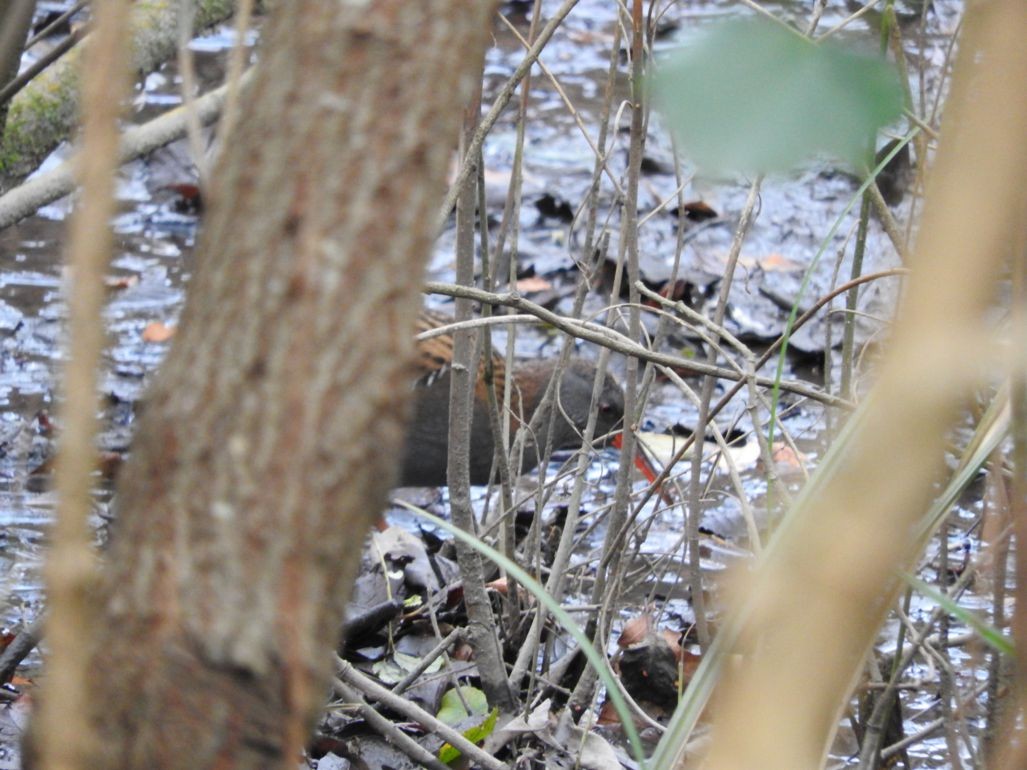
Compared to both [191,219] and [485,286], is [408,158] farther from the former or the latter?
[191,219]

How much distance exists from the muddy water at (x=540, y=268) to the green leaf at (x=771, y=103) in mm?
1579

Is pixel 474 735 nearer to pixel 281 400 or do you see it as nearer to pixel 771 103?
pixel 281 400

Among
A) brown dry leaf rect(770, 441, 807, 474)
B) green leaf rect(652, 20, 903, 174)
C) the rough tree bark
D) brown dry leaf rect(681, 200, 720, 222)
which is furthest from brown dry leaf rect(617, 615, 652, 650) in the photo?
brown dry leaf rect(681, 200, 720, 222)

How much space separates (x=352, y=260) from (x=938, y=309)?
0.40 meters

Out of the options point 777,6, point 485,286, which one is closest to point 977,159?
point 777,6

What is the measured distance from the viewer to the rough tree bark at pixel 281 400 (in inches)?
36.2

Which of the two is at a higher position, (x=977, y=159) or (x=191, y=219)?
(x=191, y=219)

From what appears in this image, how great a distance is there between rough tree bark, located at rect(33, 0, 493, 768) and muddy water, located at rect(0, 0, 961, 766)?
158 centimetres

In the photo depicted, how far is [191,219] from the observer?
5801 mm

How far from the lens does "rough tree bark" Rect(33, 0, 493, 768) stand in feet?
3.02

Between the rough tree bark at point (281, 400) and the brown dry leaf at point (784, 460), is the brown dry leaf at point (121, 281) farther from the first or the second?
the rough tree bark at point (281, 400)

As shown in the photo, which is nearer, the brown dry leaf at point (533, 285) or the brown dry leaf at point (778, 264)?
the brown dry leaf at point (533, 285)

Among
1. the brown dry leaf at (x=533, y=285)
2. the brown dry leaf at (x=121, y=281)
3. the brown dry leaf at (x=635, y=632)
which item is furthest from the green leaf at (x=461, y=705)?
the brown dry leaf at (x=121, y=281)

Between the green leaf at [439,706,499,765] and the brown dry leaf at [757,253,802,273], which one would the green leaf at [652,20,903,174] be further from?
the brown dry leaf at [757,253,802,273]
